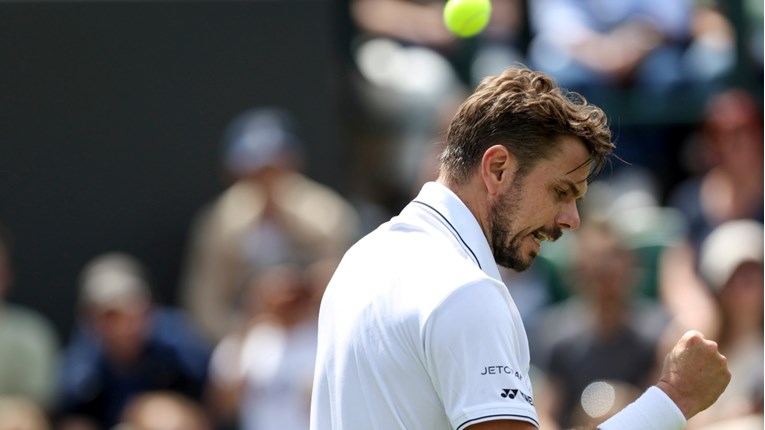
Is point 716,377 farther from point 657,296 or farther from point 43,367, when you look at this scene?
point 43,367

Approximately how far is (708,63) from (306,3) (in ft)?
8.62

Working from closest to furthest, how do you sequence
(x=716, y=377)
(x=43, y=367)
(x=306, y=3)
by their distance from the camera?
(x=716, y=377) → (x=43, y=367) → (x=306, y=3)

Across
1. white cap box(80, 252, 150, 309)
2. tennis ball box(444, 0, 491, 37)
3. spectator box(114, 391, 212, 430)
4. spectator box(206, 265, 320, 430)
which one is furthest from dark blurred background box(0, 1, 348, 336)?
tennis ball box(444, 0, 491, 37)

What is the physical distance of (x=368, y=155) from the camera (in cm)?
908

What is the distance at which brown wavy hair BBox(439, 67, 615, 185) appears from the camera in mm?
2959

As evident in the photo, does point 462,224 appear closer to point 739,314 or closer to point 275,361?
point 739,314

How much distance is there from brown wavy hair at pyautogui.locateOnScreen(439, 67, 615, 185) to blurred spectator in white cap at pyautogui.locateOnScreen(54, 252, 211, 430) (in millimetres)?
4760

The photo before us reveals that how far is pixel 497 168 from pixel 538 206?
13 centimetres

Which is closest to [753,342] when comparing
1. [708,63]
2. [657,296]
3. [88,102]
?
[657,296]

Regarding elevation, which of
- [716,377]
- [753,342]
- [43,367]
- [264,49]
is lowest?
[716,377]

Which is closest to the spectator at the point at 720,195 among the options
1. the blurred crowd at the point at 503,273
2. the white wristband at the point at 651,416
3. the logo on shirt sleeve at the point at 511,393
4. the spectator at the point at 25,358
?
the blurred crowd at the point at 503,273

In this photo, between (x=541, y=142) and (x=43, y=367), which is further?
(x=43, y=367)

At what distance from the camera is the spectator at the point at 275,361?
279 inches

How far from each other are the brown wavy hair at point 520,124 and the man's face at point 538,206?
0.09 ft
